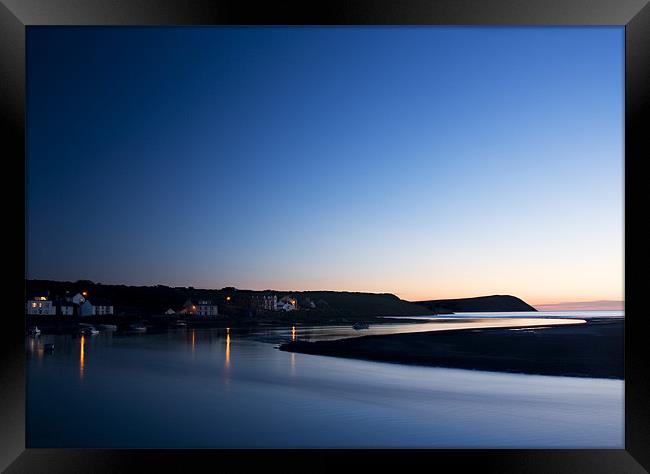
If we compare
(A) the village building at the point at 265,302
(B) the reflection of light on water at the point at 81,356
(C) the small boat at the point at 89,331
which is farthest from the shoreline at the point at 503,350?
(A) the village building at the point at 265,302

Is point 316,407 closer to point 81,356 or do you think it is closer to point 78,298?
point 81,356

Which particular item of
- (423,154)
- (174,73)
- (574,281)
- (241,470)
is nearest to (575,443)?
(241,470)

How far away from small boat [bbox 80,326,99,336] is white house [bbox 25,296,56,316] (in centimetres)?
294

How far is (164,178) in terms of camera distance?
22547 mm

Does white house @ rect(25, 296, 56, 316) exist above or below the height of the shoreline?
above

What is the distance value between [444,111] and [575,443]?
1086 centimetres

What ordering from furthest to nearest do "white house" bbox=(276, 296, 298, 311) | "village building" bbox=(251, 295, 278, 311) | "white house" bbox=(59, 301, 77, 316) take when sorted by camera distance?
"white house" bbox=(276, 296, 298, 311), "village building" bbox=(251, 295, 278, 311), "white house" bbox=(59, 301, 77, 316)

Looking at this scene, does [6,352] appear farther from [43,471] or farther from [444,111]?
[444,111]

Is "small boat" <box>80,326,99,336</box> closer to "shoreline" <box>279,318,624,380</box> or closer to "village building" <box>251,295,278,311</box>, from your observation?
"village building" <box>251,295,278,311</box>

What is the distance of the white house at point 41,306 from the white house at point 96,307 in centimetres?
121

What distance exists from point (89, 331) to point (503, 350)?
15543mm

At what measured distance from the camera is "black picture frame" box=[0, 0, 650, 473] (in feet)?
8.50

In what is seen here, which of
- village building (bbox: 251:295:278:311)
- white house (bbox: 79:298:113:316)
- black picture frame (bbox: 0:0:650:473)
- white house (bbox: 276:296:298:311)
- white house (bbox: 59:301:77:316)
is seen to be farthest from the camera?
white house (bbox: 276:296:298:311)

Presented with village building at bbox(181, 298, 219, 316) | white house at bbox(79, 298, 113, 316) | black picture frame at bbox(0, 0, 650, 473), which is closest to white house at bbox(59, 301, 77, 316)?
white house at bbox(79, 298, 113, 316)
